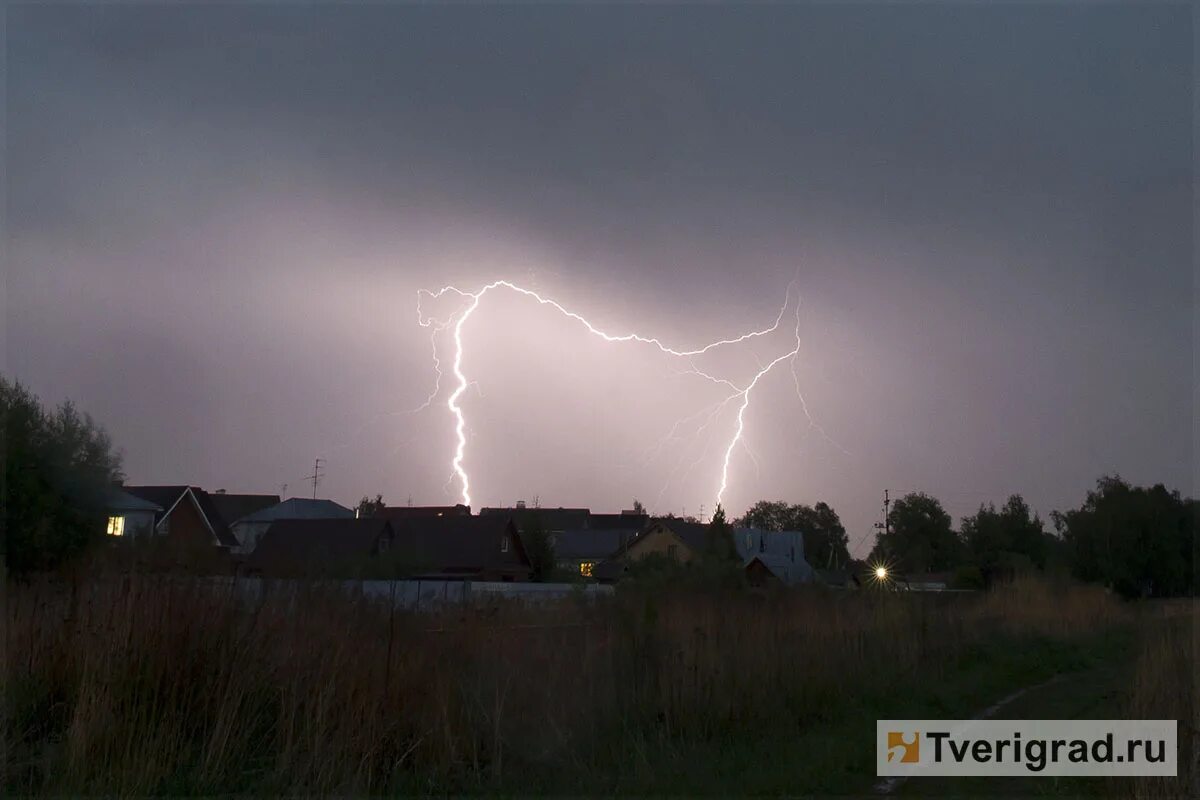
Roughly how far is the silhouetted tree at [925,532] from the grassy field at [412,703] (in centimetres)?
5476

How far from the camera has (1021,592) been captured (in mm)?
30047

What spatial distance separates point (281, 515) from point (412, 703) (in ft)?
193

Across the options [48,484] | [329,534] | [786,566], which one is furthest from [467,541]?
[48,484]

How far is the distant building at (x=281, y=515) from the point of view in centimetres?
5900

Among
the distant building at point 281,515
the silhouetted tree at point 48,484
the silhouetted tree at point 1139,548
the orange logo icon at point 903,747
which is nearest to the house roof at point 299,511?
the distant building at point 281,515

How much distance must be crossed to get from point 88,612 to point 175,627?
764 mm

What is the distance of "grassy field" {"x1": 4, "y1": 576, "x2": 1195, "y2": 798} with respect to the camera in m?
7.50

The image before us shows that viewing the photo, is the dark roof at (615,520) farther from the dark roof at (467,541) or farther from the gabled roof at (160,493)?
the gabled roof at (160,493)

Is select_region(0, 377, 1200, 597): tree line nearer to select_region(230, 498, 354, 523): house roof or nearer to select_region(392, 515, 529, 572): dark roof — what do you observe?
select_region(392, 515, 529, 572): dark roof

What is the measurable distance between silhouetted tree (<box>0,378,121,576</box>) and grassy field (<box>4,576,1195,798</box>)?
45.2 ft

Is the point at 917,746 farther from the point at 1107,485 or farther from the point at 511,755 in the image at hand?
the point at 1107,485

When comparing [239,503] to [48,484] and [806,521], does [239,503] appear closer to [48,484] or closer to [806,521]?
[806,521]

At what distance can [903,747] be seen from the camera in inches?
409

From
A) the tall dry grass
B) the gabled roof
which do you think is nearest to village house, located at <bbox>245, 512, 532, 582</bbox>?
the gabled roof
